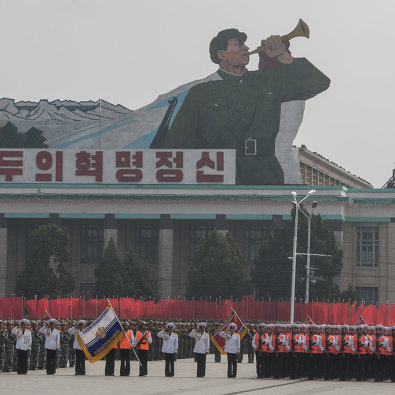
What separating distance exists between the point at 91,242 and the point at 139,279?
19946 mm

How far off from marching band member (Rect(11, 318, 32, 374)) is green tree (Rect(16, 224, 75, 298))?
54.0 metres

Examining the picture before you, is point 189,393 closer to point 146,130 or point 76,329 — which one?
point 76,329

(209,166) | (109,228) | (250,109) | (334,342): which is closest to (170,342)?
(334,342)

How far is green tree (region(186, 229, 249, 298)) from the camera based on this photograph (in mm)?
98750

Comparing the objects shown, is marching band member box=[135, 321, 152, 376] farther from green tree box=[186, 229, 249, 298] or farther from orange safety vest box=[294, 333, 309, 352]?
green tree box=[186, 229, 249, 298]

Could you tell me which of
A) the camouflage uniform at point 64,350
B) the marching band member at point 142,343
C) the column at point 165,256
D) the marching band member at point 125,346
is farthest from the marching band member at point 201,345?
the column at point 165,256

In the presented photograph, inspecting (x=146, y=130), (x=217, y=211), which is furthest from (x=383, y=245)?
(x=146, y=130)

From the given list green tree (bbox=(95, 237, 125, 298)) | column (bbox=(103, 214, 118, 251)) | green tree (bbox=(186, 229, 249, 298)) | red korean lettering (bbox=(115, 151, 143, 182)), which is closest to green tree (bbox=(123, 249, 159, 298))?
green tree (bbox=(95, 237, 125, 298))

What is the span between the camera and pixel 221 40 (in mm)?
118500

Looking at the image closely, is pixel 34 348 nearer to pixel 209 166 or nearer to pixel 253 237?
pixel 209 166

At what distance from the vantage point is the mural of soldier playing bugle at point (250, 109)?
115938 millimetres

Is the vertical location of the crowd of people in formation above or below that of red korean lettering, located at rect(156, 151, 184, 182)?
below

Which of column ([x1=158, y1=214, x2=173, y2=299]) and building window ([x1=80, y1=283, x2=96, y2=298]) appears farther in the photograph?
building window ([x1=80, y1=283, x2=96, y2=298])

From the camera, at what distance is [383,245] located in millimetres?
115000
